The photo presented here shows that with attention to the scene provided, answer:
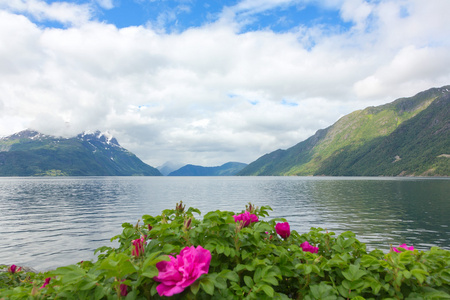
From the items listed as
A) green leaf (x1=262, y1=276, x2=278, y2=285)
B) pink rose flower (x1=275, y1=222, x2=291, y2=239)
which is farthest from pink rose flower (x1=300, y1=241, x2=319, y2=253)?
green leaf (x1=262, y1=276, x2=278, y2=285)

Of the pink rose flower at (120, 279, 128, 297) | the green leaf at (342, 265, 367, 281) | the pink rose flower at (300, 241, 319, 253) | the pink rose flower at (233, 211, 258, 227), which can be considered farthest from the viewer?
the pink rose flower at (300, 241, 319, 253)

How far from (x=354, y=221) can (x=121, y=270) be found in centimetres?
4236

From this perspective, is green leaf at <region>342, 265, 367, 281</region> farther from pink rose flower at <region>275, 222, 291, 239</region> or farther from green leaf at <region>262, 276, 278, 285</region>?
pink rose flower at <region>275, 222, 291, 239</region>

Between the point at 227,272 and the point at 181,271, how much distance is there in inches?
30.0

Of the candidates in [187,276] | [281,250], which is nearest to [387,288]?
[281,250]

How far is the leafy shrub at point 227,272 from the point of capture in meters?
2.65

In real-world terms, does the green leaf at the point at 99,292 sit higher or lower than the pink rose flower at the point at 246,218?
lower

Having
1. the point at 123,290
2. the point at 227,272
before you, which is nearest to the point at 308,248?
the point at 227,272

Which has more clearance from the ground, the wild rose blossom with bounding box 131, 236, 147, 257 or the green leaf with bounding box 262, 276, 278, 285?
the wild rose blossom with bounding box 131, 236, 147, 257

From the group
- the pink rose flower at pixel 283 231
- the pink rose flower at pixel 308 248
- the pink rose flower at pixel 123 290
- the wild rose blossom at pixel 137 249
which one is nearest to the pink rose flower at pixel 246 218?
the pink rose flower at pixel 283 231

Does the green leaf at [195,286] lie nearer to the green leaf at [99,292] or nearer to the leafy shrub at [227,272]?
the leafy shrub at [227,272]

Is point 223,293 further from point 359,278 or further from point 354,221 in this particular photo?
point 354,221

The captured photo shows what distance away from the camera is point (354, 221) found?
38.3m

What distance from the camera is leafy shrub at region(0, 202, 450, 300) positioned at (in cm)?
265
